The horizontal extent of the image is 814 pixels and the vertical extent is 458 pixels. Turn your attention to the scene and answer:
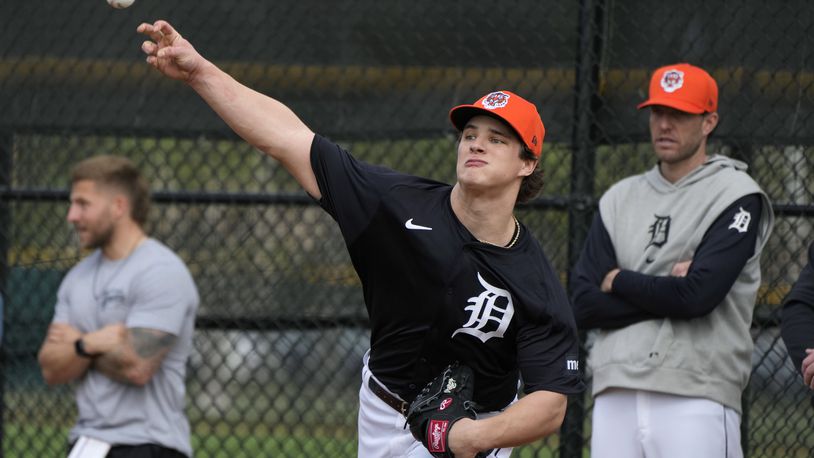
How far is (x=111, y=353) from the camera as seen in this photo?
4.59 meters

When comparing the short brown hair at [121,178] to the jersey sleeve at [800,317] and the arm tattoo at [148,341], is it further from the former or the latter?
the jersey sleeve at [800,317]

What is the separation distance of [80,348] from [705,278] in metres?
2.48

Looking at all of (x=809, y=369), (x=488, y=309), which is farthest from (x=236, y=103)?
(x=809, y=369)

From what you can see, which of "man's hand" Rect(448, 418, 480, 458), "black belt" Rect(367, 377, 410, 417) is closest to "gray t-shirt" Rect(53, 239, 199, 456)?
"black belt" Rect(367, 377, 410, 417)

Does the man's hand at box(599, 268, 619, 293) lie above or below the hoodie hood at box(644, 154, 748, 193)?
below

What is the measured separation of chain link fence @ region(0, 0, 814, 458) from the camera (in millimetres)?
5113

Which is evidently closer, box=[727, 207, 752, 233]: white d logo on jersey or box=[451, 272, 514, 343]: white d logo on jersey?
box=[451, 272, 514, 343]: white d logo on jersey

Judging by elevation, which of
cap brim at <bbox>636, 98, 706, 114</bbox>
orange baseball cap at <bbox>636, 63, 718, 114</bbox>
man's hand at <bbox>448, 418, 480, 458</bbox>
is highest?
orange baseball cap at <bbox>636, 63, 718, 114</bbox>

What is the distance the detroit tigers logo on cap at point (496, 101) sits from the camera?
11.8 ft

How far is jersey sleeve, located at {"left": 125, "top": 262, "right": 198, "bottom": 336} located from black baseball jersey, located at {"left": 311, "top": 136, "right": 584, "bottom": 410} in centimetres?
136

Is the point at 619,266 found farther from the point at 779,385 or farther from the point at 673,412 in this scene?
the point at 779,385

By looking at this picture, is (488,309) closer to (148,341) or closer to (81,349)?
(148,341)

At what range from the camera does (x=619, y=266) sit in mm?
4555

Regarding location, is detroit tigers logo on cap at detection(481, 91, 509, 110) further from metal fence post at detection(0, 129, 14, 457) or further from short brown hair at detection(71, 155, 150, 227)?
metal fence post at detection(0, 129, 14, 457)
